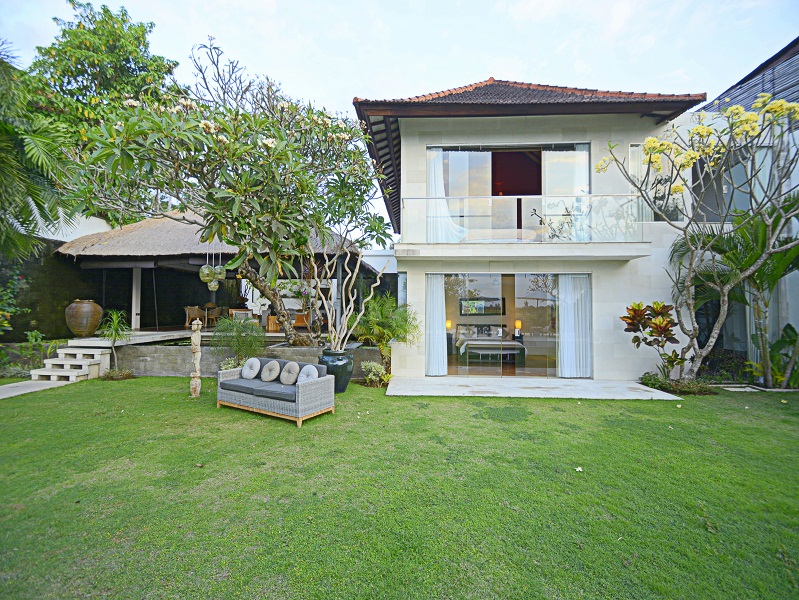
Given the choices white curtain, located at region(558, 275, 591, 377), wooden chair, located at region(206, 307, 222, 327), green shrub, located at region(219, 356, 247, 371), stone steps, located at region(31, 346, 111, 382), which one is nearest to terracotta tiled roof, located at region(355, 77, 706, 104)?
white curtain, located at region(558, 275, 591, 377)

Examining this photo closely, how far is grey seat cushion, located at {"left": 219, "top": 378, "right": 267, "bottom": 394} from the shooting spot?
19.3 ft

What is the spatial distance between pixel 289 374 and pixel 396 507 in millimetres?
3402

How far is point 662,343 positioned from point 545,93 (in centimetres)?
671

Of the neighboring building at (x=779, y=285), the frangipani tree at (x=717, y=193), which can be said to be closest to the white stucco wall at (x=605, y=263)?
the frangipani tree at (x=717, y=193)

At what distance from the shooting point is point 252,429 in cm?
528

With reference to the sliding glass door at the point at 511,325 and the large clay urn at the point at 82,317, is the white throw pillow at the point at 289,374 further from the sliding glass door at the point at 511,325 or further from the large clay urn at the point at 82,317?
the large clay urn at the point at 82,317

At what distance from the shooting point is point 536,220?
27.8 feet

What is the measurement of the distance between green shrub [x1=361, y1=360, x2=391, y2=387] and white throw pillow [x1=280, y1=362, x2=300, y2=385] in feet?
8.04

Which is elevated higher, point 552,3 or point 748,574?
point 552,3

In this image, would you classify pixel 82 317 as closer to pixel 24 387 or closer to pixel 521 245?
pixel 24 387

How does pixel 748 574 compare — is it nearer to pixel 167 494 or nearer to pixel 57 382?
pixel 167 494

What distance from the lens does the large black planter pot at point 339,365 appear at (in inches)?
287

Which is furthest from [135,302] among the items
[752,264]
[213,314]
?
[752,264]

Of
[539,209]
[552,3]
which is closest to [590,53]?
[552,3]
